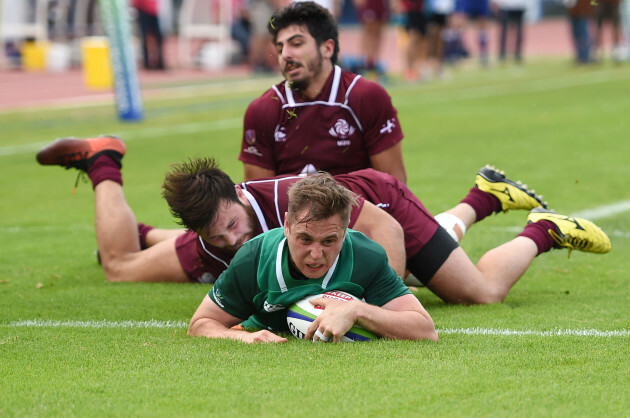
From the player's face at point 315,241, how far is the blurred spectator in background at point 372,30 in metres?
15.7

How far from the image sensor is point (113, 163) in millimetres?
7223

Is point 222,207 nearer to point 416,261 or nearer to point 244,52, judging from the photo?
point 416,261

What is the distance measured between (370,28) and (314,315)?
53.0 ft

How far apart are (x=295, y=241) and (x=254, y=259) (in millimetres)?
348

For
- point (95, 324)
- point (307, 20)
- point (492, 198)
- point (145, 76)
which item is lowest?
point (145, 76)

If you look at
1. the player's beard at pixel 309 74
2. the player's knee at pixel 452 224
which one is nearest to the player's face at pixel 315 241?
the player's knee at pixel 452 224

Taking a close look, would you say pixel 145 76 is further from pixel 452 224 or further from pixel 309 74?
pixel 452 224

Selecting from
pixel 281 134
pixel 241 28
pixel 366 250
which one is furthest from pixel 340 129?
pixel 241 28

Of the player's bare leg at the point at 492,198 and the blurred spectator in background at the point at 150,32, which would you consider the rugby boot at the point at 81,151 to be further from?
the blurred spectator in background at the point at 150,32

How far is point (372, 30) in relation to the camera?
20.1 meters

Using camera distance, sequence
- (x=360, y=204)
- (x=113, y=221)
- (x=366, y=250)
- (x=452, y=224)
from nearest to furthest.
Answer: (x=366, y=250), (x=360, y=204), (x=452, y=224), (x=113, y=221)

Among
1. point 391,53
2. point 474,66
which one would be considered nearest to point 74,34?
point 391,53

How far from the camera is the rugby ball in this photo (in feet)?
15.2

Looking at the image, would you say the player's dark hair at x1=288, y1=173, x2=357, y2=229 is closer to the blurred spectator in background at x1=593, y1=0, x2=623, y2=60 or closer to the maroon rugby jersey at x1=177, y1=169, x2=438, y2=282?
the maroon rugby jersey at x1=177, y1=169, x2=438, y2=282
